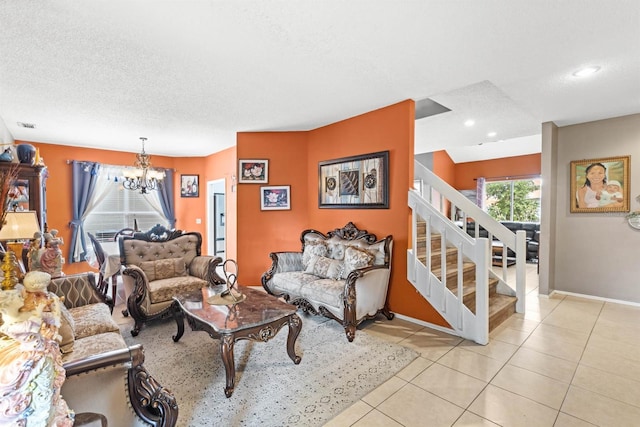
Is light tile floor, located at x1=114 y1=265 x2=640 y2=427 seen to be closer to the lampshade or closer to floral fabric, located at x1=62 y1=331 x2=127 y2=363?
floral fabric, located at x1=62 y1=331 x2=127 y2=363

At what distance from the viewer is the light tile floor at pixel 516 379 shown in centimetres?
188

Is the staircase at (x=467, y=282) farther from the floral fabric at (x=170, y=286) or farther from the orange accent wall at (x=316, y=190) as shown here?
the floral fabric at (x=170, y=286)

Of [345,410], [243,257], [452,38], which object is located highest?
[452,38]

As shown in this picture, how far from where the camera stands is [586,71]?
8.92ft

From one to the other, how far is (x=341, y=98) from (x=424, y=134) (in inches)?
101

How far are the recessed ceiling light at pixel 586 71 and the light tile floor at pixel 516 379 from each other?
261 cm

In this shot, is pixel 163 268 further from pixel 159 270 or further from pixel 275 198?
pixel 275 198

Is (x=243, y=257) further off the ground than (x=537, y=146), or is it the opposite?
(x=537, y=146)

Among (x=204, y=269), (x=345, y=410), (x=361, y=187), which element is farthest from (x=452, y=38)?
(x=204, y=269)

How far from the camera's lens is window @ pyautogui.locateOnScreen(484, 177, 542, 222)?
8016mm

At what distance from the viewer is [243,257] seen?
189 inches

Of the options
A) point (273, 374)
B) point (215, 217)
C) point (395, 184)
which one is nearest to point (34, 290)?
point (273, 374)

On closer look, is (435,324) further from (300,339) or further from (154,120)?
(154,120)

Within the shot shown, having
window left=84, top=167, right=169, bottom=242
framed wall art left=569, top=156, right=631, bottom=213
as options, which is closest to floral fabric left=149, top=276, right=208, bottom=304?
window left=84, top=167, right=169, bottom=242
